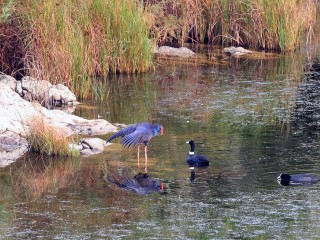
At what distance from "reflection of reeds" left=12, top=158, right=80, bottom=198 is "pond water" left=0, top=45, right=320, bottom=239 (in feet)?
0.05

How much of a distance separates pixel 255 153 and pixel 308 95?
13.5ft

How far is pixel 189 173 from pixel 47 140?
2.03 m

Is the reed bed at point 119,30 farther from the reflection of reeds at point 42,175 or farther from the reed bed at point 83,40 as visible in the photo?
the reflection of reeds at point 42,175

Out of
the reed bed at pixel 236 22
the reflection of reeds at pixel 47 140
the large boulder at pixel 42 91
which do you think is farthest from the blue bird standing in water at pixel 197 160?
the reed bed at pixel 236 22

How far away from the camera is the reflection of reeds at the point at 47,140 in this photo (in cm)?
1128

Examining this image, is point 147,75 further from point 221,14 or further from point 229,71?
point 221,14

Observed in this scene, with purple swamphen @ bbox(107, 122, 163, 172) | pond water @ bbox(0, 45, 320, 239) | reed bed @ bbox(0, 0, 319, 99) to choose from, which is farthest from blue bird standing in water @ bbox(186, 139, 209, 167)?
reed bed @ bbox(0, 0, 319, 99)

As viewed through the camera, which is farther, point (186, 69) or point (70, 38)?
point (186, 69)

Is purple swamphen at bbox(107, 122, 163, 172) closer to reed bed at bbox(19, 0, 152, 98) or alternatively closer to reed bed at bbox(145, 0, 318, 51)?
reed bed at bbox(19, 0, 152, 98)

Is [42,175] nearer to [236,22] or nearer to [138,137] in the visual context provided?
[138,137]

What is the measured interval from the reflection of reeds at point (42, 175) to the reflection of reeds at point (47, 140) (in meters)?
0.16

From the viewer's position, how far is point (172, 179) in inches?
402

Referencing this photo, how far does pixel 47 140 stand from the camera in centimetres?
1134

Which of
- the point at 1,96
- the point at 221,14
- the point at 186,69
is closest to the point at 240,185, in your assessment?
the point at 1,96
